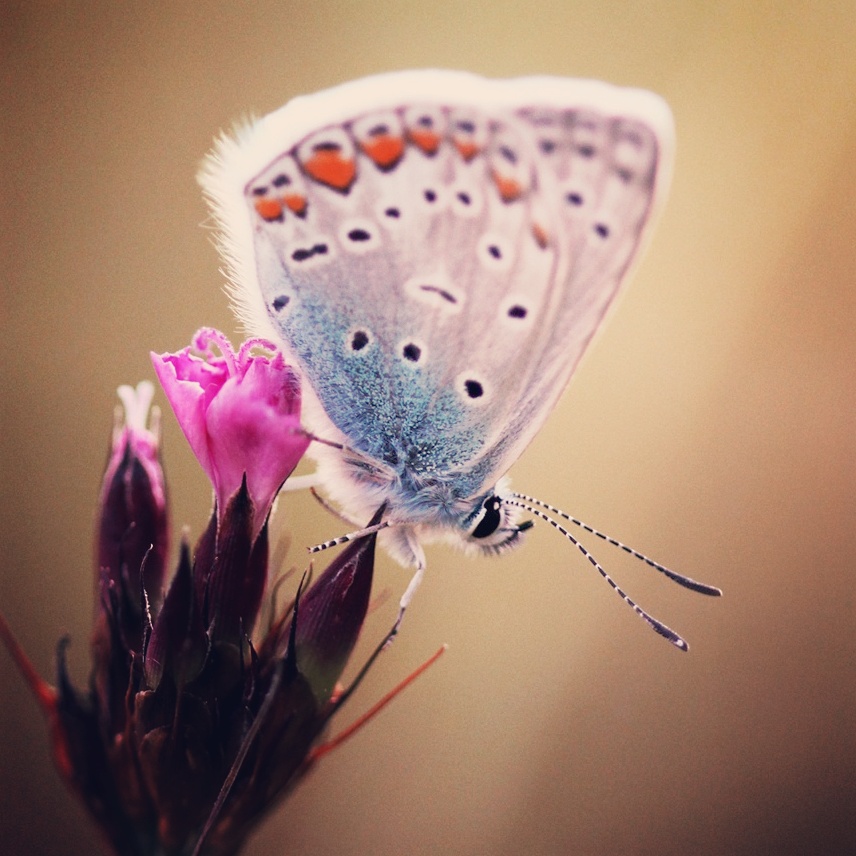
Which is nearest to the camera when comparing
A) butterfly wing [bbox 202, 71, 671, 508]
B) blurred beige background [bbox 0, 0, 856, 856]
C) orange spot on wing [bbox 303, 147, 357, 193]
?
butterfly wing [bbox 202, 71, 671, 508]

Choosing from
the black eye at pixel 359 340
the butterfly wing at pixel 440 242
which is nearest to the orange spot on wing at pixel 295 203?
the butterfly wing at pixel 440 242

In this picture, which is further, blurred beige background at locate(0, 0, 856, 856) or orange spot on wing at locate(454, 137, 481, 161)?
blurred beige background at locate(0, 0, 856, 856)

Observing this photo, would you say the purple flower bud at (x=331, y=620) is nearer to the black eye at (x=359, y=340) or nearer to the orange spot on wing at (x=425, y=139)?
the black eye at (x=359, y=340)

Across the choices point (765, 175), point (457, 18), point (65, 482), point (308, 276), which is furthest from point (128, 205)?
point (765, 175)

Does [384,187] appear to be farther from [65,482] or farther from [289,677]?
[65,482]

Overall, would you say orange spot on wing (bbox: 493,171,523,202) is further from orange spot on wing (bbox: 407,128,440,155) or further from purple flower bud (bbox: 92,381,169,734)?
purple flower bud (bbox: 92,381,169,734)

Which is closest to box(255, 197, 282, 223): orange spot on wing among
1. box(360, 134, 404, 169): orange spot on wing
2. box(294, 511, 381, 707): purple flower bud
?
box(360, 134, 404, 169): orange spot on wing

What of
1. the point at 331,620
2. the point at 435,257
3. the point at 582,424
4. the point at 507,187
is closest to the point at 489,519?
the point at 331,620

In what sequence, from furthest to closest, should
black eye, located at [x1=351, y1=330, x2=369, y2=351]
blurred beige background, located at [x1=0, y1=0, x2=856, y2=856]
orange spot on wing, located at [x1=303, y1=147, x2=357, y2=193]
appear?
blurred beige background, located at [x1=0, y1=0, x2=856, y2=856] < black eye, located at [x1=351, y1=330, x2=369, y2=351] < orange spot on wing, located at [x1=303, y1=147, x2=357, y2=193]
